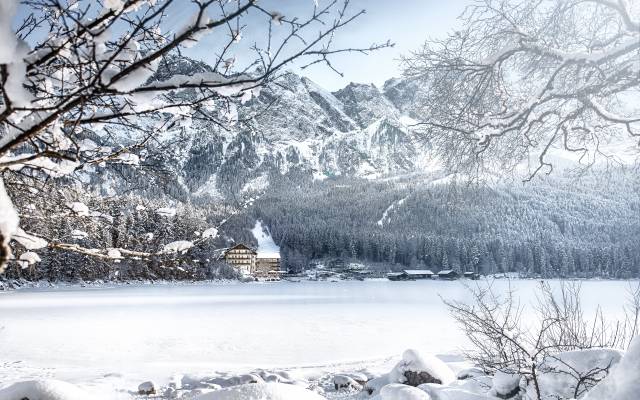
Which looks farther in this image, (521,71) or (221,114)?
(521,71)

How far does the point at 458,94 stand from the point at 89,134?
3413mm

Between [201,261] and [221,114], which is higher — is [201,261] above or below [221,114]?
below

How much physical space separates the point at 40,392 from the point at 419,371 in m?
7.42

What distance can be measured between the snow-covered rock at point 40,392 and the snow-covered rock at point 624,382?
329cm

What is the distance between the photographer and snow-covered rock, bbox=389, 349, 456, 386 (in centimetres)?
904

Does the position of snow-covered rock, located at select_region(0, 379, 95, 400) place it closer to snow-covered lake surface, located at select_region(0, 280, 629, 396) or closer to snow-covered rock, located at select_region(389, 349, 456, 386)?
snow-covered lake surface, located at select_region(0, 280, 629, 396)

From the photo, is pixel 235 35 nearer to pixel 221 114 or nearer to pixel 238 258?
pixel 221 114

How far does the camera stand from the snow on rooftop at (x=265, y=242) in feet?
379

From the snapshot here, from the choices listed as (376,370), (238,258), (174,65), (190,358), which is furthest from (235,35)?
(238,258)

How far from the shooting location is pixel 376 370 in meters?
12.0

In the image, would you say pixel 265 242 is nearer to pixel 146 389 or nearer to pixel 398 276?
pixel 398 276

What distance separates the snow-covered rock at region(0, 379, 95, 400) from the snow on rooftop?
107 m

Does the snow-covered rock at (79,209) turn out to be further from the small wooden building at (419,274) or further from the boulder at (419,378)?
the small wooden building at (419,274)

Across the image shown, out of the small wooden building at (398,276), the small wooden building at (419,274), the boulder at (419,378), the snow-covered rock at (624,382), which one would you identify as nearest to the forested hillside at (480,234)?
the small wooden building at (419,274)
